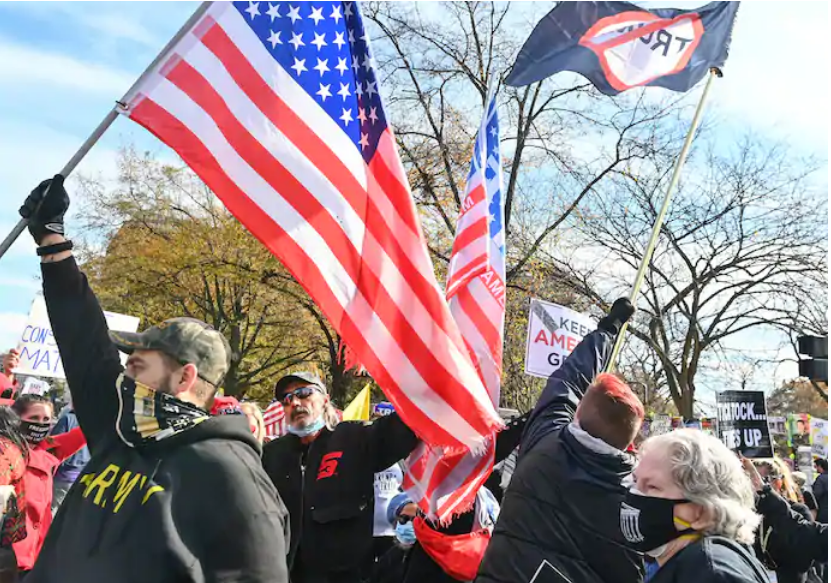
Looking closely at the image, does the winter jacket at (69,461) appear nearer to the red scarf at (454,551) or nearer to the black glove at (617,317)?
the red scarf at (454,551)

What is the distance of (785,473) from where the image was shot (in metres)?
7.03

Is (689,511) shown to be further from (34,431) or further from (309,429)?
(34,431)

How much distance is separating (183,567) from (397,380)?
5.36 ft

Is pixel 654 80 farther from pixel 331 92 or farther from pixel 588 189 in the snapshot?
pixel 588 189

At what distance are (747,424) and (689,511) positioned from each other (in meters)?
6.67

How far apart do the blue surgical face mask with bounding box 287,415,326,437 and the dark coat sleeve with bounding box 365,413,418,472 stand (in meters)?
0.40

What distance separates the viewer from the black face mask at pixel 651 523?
271 centimetres

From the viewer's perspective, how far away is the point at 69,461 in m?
8.16

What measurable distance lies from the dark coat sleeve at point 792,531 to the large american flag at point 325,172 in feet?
7.80

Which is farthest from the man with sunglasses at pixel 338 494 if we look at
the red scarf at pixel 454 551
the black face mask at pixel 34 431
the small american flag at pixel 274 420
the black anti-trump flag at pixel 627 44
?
the small american flag at pixel 274 420

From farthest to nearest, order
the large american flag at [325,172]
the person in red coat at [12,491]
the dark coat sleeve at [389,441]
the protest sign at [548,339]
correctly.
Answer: the protest sign at [548,339] < the dark coat sleeve at [389,441] < the person in red coat at [12,491] < the large american flag at [325,172]

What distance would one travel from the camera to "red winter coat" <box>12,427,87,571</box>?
5469 millimetres

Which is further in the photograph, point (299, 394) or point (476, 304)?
point (476, 304)

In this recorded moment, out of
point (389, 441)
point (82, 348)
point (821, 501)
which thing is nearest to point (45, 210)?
point (82, 348)
